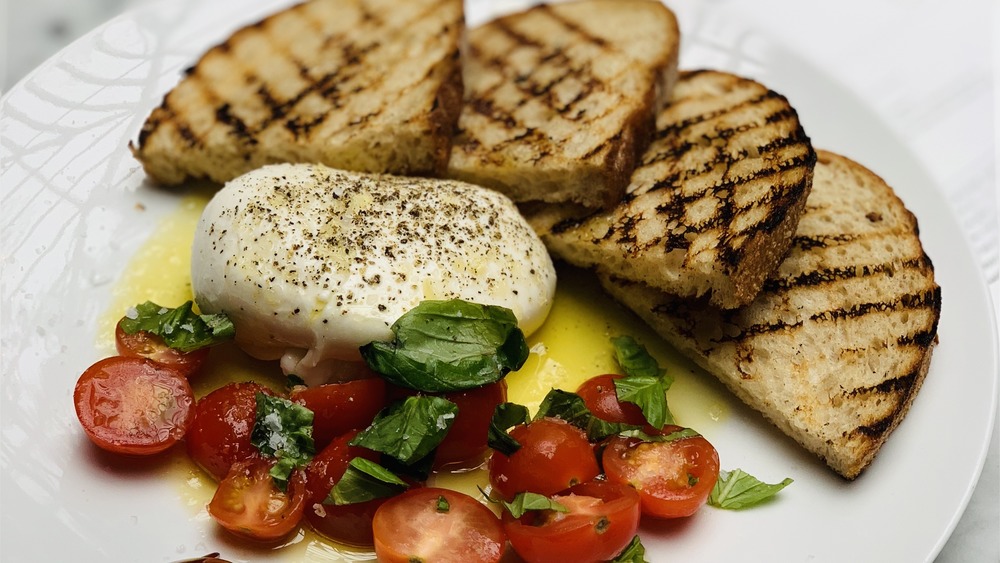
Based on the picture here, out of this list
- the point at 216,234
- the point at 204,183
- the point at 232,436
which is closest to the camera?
the point at 232,436

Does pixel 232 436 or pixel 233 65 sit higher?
pixel 233 65

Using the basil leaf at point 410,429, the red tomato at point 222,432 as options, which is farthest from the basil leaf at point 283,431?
the basil leaf at point 410,429

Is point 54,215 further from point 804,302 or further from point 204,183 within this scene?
point 804,302

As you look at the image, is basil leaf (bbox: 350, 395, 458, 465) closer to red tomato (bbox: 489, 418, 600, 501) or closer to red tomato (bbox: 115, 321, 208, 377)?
red tomato (bbox: 489, 418, 600, 501)

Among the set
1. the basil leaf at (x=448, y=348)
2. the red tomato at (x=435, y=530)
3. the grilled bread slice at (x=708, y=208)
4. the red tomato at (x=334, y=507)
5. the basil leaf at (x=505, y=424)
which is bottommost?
the red tomato at (x=334, y=507)

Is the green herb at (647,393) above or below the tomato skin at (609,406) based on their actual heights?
above

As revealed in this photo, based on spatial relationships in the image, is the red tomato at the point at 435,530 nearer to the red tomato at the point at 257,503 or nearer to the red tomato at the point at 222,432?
the red tomato at the point at 257,503

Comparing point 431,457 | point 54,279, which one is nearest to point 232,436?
point 431,457

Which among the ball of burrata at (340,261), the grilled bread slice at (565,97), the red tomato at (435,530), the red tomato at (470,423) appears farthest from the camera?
the grilled bread slice at (565,97)
